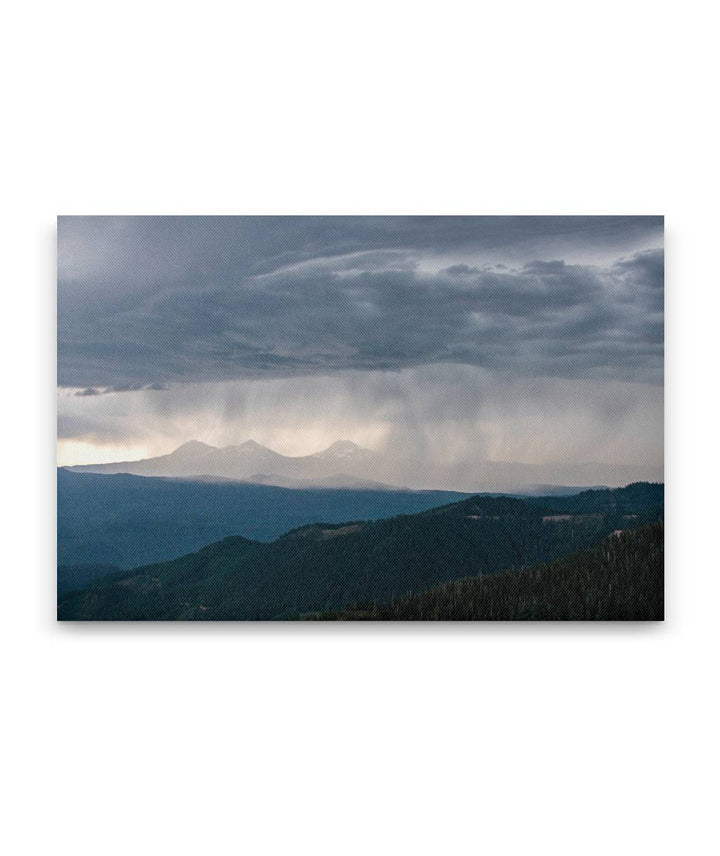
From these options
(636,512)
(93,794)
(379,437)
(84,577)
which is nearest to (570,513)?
(636,512)

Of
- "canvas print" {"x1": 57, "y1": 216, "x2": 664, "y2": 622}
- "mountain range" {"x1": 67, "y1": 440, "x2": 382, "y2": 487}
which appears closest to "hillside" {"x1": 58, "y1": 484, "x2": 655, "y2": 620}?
"canvas print" {"x1": 57, "y1": 216, "x2": 664, "y2": 622}

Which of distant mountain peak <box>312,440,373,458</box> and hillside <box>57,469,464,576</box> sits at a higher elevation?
distant mountain peak <box>312,440,373,458</box>

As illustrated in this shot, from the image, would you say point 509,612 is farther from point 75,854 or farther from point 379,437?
point 75,854

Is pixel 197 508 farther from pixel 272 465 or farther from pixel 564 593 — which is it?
pixel 564 593

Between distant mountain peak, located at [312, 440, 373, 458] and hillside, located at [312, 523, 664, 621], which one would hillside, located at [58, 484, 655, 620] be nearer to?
hillside, located at [312, 523, 664, 621]

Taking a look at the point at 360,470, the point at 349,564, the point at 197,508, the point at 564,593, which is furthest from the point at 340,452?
the point at 564,593
